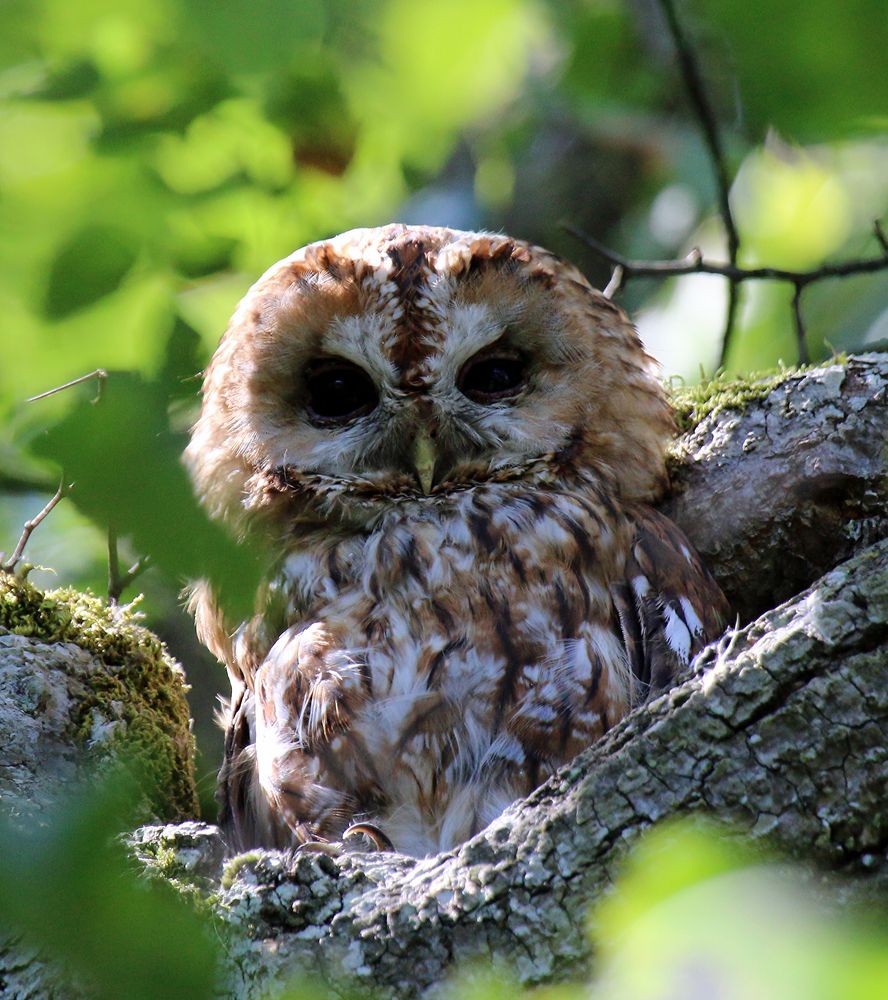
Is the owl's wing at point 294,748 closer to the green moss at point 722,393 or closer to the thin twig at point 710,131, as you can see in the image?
the green moss at point 722,393

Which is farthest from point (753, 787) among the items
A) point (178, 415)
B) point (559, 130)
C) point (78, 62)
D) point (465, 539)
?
point (559, 130)

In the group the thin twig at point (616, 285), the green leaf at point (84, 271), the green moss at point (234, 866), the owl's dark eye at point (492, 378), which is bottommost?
the green moss at point (234, 866)

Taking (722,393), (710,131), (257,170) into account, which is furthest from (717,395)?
(257,170)

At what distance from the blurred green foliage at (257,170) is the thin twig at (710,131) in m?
0.08

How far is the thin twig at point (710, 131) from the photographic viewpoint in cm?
248

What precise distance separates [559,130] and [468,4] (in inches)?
116

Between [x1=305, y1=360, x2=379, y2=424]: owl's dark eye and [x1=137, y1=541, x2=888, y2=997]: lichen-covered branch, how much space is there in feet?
4.40

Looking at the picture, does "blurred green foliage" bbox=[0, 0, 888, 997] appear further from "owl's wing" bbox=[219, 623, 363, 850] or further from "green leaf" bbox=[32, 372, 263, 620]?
"owl's wing" bbox=[219, 623, 363, 850]

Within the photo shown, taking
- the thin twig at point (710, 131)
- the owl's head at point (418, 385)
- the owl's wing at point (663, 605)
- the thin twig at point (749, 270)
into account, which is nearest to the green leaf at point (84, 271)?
the owl's head at point (418, 385)

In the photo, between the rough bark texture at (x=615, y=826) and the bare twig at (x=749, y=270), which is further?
the bare twig at (x=749, y=270)

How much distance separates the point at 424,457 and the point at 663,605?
0.59 meters

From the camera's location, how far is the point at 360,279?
8.58 feet

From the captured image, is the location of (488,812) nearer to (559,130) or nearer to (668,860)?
(668,860)

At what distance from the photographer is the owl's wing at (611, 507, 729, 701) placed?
88.0 inches
